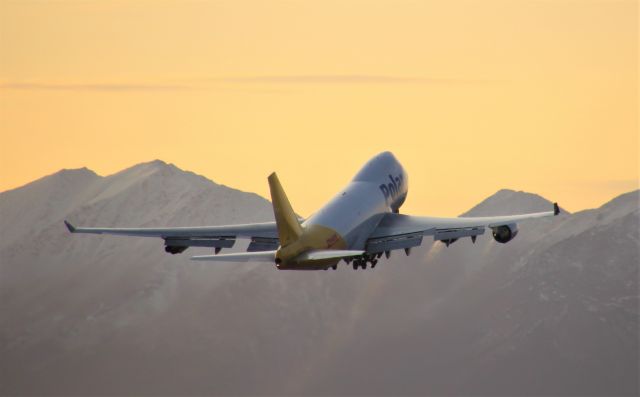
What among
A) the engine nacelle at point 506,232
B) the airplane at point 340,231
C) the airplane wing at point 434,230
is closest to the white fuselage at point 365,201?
the airplane at point 340,231

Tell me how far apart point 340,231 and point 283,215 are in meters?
7.83

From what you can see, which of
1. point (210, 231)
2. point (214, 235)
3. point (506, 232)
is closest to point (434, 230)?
point (506, 232)

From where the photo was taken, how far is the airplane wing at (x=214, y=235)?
5172 inches

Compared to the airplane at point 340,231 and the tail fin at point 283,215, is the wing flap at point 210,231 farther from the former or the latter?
the tail fin at point 283,215

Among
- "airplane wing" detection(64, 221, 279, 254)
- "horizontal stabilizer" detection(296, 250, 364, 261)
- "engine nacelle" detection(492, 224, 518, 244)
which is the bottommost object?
"horizontal stabilizer" detection(296, 250, 364, 261)

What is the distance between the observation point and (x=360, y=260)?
13438 centimetres

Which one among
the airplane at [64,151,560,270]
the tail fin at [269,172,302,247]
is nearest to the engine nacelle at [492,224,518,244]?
the airplane at [64,151,560,270]

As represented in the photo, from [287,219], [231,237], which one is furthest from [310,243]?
[231,237]

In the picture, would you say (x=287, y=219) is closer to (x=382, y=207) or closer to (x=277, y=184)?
(x=277, y=184)

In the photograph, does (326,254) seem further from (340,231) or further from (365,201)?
(365,201)

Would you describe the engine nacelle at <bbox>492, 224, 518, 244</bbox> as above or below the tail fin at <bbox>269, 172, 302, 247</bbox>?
below

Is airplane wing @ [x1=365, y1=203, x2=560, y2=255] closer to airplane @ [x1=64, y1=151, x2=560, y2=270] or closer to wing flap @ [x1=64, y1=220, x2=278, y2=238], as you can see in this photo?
airplane @ [x1=64, y1=151, x2=560, y2=270]

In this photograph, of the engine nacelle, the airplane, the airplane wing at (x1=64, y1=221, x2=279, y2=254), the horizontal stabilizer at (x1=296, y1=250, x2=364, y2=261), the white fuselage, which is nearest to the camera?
the horizontal stabilizer at (x1=296, y1=250, x2=364, y2=261)

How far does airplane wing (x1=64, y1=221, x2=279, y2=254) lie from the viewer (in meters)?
131
